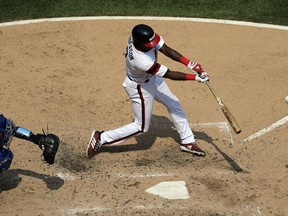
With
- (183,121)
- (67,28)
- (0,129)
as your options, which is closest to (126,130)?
(183,121)

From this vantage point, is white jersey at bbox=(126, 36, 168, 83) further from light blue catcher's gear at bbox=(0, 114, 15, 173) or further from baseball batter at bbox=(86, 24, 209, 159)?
light blue catcher's gear at bbox=(0, 114, 15, 173)

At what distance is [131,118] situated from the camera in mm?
9445

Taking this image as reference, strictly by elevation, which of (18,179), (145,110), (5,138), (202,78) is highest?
(202,78)

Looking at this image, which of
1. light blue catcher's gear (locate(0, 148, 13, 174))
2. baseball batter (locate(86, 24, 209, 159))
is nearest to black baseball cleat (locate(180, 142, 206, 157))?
baseball batter (locate(86, 24, 209, 159))

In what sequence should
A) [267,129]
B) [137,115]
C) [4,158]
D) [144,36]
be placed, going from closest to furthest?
1. [4,158]
2. [144,36]
3. [137,115]
4. [267,129]

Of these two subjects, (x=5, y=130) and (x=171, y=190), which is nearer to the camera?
(x=5, y=130)

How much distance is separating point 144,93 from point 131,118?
4.31 feet

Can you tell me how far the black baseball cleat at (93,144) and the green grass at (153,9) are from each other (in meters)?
5.11

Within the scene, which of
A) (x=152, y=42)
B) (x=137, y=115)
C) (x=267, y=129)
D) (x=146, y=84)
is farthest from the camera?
(x=267, y=129)

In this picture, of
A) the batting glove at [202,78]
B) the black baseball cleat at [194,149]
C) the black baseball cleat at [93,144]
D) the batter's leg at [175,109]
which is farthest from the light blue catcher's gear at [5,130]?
the black baseball cleat at [194,149]

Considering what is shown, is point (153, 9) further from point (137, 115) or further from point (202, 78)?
point (202, 78)

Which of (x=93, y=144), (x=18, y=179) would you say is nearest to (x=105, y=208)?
(x=93, y=144)

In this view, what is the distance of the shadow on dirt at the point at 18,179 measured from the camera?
7816 millimetres

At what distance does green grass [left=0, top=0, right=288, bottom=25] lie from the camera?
1290 cm
